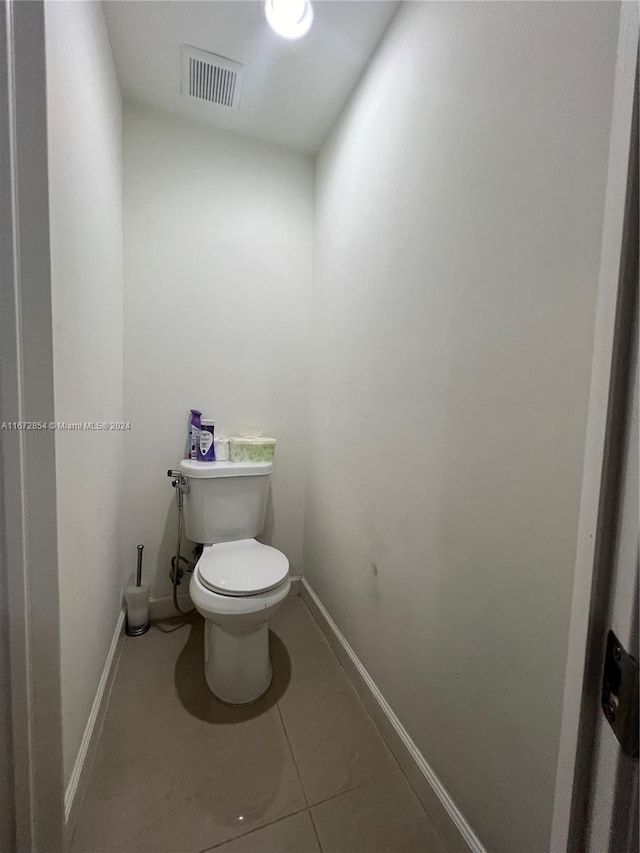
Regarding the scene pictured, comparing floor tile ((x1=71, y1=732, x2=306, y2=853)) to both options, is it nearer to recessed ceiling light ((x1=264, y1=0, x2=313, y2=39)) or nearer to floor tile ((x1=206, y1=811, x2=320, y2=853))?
floor tile ((x1=206, y1=811, x2=320, y2=853))

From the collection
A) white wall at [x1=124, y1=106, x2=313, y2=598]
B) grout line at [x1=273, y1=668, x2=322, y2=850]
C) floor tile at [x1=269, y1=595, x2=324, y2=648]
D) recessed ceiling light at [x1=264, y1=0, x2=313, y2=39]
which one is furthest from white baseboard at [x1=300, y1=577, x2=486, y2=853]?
recessed ceiling light at [x1=264, y1=0, x2=313, y2=39]

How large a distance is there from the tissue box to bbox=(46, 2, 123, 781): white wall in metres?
0.51

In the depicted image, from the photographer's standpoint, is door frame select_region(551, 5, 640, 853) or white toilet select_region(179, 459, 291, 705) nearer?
door frame select_region(551, 5, 640, 853)

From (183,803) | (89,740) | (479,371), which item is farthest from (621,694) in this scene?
Result: (89,740)

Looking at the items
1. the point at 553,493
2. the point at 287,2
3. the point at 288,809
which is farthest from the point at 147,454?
the point at 287,2

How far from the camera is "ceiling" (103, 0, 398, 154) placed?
108cm

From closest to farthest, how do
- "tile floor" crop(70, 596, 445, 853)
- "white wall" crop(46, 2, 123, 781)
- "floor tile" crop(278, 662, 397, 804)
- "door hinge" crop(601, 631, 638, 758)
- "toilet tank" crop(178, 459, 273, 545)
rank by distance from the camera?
"door hinge" crop(601, 631, 638, 758), "white wall" crop(46, 2, 123, 781), "tile floor" crop(70, 596, 445, 853), "floor tile" crop(278, 662, 397, 804), "toilet tank" crop(178, 459, 273, 545)

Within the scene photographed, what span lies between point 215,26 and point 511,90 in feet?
3.57

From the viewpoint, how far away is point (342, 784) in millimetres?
968

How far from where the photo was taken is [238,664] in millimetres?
1213

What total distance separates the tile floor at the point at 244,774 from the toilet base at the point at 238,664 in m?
0.04

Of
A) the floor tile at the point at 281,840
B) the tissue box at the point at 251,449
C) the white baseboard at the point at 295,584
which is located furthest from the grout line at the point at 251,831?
the tissue box at the point at 251,449

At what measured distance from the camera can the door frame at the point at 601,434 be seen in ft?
1.06

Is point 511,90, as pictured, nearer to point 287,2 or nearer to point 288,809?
point 287,2
